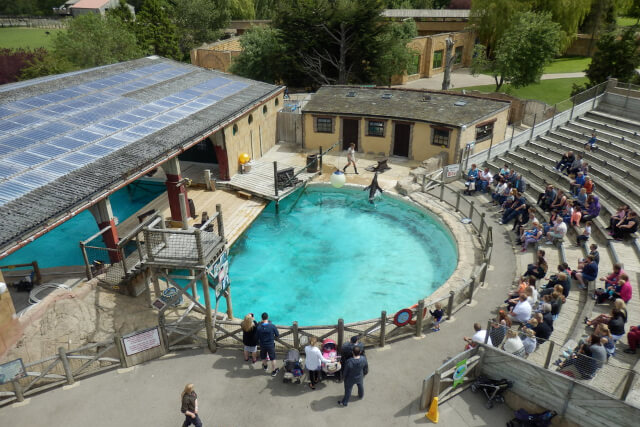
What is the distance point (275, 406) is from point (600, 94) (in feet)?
90.7

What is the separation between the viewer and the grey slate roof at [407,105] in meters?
26.0

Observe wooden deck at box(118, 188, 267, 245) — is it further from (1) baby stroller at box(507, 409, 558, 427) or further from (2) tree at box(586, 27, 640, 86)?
(2) tree at box(586, 27, 640, 86)

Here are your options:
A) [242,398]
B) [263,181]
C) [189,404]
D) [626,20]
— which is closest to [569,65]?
[626,20]

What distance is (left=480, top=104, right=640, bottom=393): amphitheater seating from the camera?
494 inches

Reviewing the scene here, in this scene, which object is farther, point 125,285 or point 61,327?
point 125,285

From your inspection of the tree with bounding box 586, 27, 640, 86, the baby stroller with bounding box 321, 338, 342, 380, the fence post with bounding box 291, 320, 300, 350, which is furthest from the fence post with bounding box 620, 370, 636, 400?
the tree with bounding box 586, 27, 640, 86

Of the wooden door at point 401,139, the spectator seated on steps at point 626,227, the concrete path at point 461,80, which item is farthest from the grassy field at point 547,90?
the spectator seated on steps at point 626,227

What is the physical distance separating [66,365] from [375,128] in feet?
70.9

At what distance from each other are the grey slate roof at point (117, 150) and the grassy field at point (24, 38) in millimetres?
53162

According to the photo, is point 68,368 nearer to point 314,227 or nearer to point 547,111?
point 314,227

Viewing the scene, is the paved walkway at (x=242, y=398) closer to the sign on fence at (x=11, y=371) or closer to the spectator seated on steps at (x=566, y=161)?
the sign on fence at (x=11, y=371)

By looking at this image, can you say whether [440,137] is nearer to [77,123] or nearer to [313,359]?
[313,359]

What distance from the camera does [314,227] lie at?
74.0ft

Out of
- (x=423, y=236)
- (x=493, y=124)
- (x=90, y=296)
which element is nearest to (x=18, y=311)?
(x=90, y=296)
